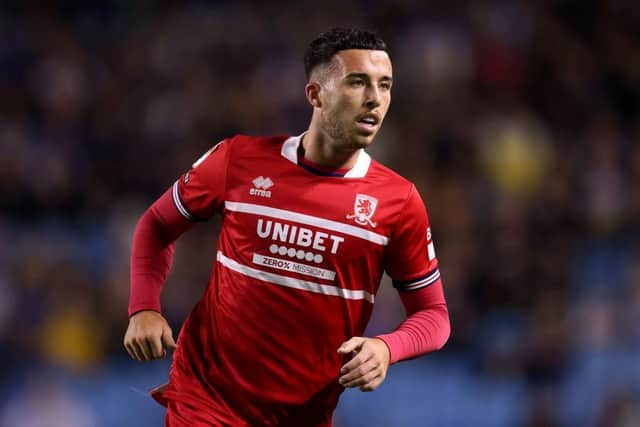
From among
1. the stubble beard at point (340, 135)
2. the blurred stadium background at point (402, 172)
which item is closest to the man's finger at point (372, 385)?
the stubble beard at point (340, 135)

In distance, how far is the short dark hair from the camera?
4.03m

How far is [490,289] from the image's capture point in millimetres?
8539

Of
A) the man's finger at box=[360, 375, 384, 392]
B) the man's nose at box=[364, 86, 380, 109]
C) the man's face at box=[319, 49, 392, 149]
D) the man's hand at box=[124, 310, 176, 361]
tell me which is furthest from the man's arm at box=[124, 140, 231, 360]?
the man's finger at box=[360, 375, 384, 392]

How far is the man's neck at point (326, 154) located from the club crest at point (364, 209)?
16cm

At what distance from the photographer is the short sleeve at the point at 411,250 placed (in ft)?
13.2

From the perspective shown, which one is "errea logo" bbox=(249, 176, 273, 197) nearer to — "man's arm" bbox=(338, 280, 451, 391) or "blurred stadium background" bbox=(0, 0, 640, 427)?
"man's arm" bbox=(338, 280, 451, 391)

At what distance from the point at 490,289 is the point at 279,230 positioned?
4768mm

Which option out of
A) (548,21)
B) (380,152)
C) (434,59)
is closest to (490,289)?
(380,152)

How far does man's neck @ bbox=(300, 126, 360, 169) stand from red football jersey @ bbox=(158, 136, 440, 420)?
36mm

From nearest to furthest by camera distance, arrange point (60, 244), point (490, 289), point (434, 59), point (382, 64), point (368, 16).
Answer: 1. point (382, 64)
2. point (490, 289)
3. point (60, 244)
4. point (434, 59)
5. point (368, 16)

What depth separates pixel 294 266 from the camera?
4031 mm

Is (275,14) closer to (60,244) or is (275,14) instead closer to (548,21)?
(548,21)

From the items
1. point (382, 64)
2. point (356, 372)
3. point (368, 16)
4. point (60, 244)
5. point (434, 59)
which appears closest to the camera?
point (356, 372)

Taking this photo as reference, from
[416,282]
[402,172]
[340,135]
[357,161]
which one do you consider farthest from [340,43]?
[402,172]
